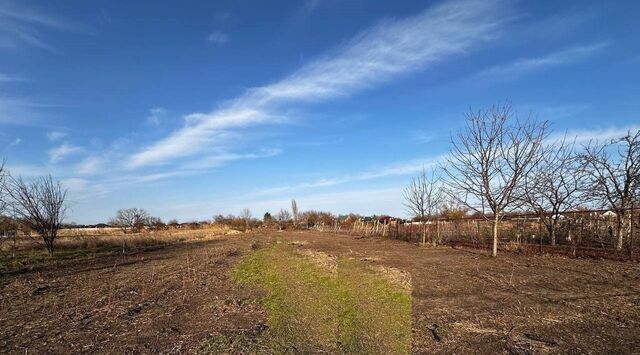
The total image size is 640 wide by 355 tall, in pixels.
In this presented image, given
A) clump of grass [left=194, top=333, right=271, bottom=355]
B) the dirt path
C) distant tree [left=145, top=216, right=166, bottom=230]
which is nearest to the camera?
clump of grass [left=194, top=333, right=271, bottom=355]

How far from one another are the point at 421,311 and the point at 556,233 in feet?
50.8

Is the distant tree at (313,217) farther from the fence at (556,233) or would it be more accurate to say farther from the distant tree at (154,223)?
the fence at (556,233)

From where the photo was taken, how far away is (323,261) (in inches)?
604

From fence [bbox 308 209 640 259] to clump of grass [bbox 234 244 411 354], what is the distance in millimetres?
8210

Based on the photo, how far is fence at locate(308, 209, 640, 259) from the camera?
1487 cm

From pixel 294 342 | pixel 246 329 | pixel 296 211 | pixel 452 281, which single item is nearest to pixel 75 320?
pixel 246 329

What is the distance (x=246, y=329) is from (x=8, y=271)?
14.3 meters

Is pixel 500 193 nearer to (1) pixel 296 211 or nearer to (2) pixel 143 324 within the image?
(2) pixel 143 324

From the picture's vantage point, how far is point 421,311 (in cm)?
742

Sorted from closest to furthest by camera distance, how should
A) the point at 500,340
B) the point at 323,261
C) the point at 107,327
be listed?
1. the point at 500,340
2. the point at 107,327
3. the point at 323,261

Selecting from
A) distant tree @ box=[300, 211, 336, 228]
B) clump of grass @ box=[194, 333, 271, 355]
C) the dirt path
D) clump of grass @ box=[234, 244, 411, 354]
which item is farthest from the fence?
distant tree @ box=[300, 211, 336, 228]

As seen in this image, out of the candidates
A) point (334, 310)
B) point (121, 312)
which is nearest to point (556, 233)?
point (334, 310)

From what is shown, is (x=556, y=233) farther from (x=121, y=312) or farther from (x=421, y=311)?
(x=121, y=312)

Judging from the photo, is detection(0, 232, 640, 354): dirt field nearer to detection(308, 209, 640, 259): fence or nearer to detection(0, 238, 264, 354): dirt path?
detection(0, 238, 264, 354): dirt path
